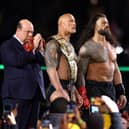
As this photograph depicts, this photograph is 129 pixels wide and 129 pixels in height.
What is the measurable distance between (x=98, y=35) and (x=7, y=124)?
4.63ft

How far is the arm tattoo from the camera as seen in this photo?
23.1 feet

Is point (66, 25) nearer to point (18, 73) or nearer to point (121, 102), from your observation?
point (18, 73)

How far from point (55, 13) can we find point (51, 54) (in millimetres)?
2362

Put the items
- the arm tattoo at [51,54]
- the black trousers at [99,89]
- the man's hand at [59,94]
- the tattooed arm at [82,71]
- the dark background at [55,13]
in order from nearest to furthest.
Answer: the man's hand at [59,94] → the arm tattoo at [51,54] → the tattooed arm at [82,71] → the black trousers at [99,89] → the dark background at [55,13]

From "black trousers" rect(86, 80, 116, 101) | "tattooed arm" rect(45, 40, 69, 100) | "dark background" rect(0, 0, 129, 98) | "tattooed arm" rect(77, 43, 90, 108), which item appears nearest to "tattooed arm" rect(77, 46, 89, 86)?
"tattooed arm" rect(77, 43, 90, 108)

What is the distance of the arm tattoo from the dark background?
2.02 m

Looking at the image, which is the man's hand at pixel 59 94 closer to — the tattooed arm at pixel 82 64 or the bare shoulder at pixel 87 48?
the tattooed arm at pixel 82 64

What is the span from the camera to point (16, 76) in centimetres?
723

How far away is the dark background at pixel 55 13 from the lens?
9.22m

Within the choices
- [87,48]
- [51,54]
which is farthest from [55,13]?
[51,54]

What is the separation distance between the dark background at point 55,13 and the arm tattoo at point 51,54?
2.02 m

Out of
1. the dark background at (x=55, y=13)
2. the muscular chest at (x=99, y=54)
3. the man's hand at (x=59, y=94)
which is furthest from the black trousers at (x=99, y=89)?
the dark background at (x=55, y=13)

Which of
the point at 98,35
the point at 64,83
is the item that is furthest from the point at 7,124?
the point at 98,35

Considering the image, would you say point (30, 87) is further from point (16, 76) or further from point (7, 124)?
point (7, 124)
